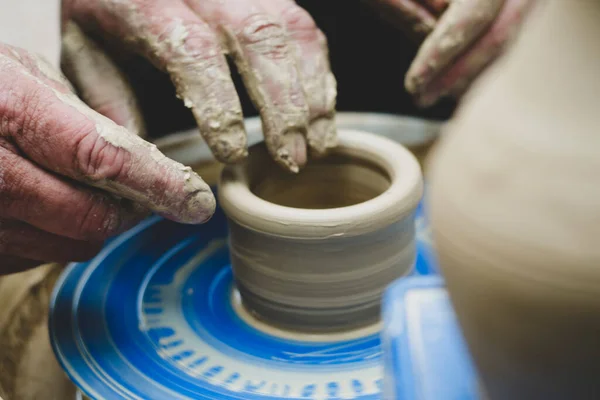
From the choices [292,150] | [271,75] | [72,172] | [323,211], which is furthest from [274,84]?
[72,172]

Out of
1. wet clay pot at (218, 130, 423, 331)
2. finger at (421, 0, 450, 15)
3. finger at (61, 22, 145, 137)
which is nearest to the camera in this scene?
→ wet clay pot at (218, 130, 423, 331)

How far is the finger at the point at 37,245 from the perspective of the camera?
1.06m

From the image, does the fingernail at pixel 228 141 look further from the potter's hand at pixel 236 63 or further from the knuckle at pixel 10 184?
the knuckle at pixel 10 184

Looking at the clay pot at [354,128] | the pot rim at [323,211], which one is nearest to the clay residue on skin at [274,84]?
the pot rim at [323,211]

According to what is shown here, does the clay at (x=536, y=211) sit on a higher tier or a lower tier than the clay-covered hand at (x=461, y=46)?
higher

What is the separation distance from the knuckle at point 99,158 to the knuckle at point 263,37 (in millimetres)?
330

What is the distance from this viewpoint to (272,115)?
3.67 ft

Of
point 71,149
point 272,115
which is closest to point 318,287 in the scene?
point 272,115

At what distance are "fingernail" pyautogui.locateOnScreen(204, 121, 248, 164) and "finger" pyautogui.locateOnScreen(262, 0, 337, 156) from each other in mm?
141

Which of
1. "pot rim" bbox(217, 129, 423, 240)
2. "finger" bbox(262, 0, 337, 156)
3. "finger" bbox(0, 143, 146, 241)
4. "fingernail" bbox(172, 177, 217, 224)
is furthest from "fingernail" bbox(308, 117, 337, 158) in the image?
"finger" bbox(0, 143, 146, 241)

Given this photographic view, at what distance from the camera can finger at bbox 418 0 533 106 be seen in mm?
1361

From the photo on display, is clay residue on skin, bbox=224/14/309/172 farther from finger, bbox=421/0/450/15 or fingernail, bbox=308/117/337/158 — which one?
finger, bbox=421/0/450/15

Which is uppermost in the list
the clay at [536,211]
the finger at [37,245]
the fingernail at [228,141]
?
the clay at [536,211]

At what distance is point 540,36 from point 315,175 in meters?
0.77
